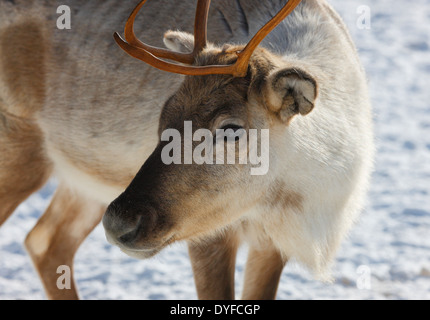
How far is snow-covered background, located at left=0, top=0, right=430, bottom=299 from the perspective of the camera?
495 centimetres

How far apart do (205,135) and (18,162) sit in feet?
5.47

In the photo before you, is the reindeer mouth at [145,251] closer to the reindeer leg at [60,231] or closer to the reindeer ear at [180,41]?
the reindeer ear at [180,41]

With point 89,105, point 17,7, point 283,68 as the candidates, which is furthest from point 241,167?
point 17,7

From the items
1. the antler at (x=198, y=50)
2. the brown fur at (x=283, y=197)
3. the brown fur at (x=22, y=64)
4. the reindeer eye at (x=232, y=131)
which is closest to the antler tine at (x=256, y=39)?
the antler at (x=198, y=50)

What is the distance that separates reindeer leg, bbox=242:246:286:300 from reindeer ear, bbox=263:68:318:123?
1.24m

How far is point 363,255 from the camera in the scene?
17.6 feet

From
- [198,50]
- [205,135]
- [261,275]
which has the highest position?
[198,50]

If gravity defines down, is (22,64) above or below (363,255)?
above

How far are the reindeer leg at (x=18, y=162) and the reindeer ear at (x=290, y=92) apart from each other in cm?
176

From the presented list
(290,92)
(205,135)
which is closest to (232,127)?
(205,135)

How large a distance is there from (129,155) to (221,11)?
0.93 m

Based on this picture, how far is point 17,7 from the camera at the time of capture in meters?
4.00

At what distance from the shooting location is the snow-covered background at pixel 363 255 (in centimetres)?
495

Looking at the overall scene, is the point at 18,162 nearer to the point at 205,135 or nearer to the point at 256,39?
the point at 205,135
